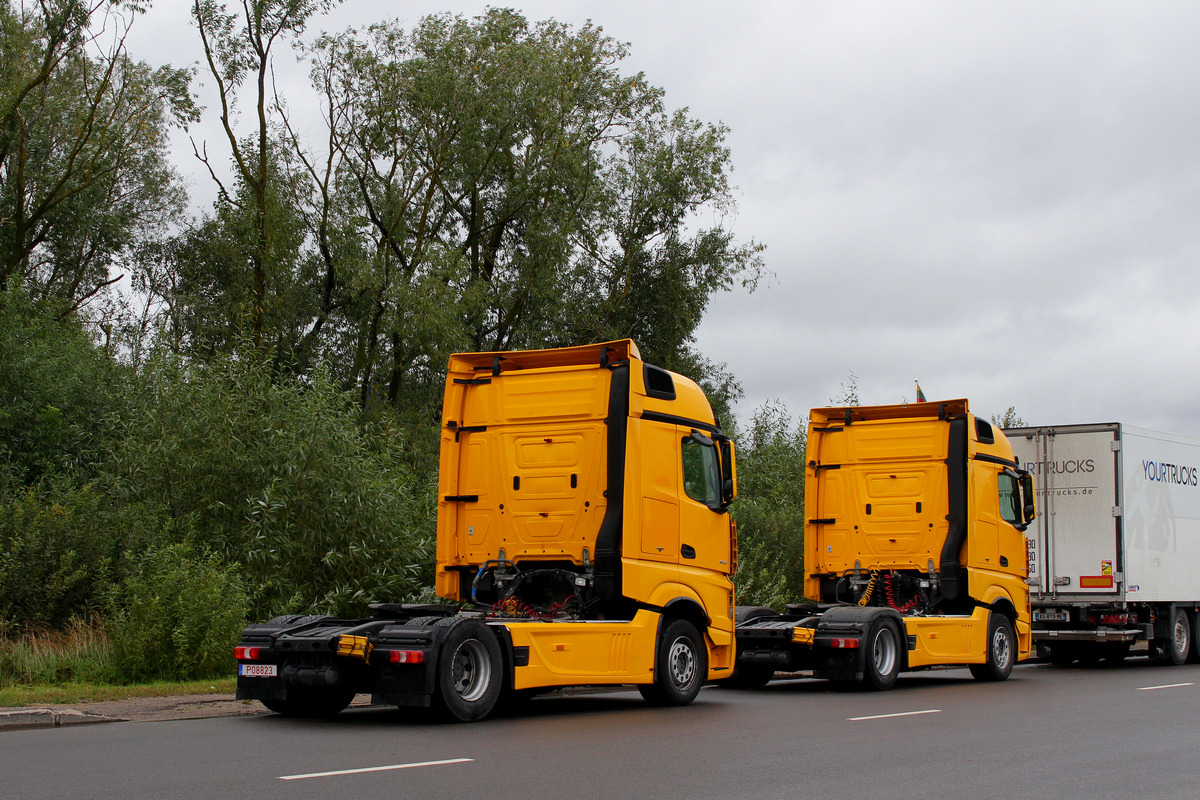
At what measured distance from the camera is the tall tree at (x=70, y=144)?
27547 millimetres

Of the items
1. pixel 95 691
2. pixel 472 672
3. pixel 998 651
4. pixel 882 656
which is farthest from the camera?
pixel 998 651

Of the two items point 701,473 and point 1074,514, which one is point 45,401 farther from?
point 1074,514

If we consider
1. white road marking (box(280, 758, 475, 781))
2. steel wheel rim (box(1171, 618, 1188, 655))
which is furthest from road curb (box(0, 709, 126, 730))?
steel wheel rim (box(1171, 618, 1188, 655))

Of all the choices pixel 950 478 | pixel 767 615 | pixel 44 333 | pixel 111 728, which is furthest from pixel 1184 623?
pixel 44 333

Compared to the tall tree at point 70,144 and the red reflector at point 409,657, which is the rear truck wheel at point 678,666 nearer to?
the red reflector at point 409,657

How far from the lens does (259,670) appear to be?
11.0 metres

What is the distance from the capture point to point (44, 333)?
81.7 feet

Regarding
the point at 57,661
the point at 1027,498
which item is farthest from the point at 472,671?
the point at 1027,498

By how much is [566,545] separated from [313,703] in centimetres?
284

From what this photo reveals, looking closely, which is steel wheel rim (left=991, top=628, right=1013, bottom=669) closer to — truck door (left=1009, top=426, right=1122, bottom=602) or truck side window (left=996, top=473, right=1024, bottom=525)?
truck side window (left=996, top=473, right=1024, bottom=525)

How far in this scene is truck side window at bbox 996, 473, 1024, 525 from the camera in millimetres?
17672

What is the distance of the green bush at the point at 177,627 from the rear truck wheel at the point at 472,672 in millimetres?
4608

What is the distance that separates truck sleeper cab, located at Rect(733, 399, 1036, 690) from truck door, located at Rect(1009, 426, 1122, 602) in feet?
5.93

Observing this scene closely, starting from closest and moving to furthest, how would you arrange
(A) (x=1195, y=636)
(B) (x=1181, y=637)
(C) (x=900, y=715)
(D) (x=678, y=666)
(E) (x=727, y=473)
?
1. (C) (x=900, y=715)
2. (D) (x=678, y=666)
3. (E) (x=727, y=473)
4. (B) (x=1181, y=637)
5. (A) (x=1195, y=636)
